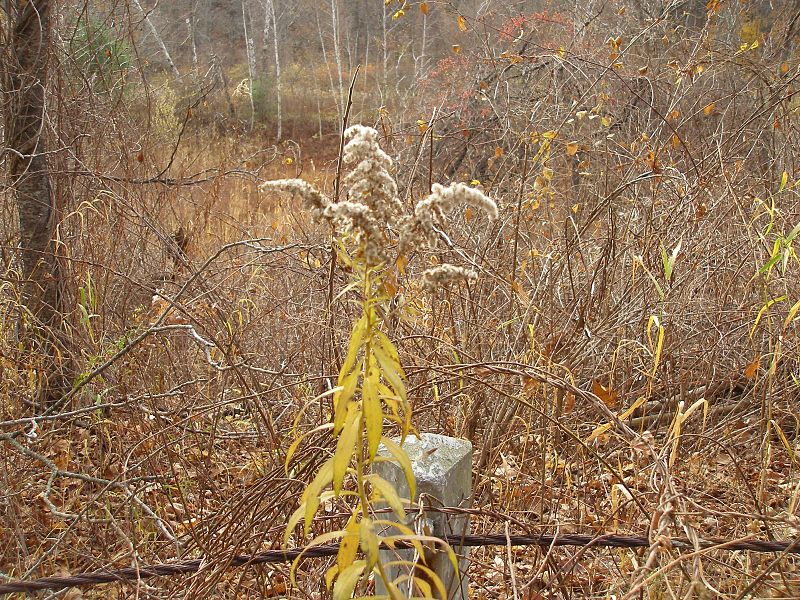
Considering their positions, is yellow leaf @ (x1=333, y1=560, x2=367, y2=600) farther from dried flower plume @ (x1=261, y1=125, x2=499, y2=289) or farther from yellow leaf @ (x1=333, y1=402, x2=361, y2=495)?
dried flower plume @ (x1=261, y1=125, x2=499, y2=289)

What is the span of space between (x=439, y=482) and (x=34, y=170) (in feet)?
11.9

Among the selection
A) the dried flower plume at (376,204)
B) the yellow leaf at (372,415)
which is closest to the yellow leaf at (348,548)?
the yellow leaf at (372,415)

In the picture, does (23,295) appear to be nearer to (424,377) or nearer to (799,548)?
(424,377)

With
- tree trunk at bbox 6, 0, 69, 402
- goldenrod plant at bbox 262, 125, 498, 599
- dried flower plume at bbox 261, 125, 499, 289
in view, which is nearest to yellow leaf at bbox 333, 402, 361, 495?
goldenrod plant at bbox 262, 125, 498, 599

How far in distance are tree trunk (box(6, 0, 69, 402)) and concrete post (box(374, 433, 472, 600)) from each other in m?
2.97

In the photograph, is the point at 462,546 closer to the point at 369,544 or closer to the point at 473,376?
the point at 369,544

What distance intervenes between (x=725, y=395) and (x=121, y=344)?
3234mm

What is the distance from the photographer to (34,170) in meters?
4.16

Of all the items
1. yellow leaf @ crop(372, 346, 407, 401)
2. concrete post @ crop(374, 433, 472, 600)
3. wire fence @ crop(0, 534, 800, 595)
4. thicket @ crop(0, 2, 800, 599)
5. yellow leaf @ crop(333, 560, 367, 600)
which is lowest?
thicket @ crop(0, 2, 800, 599)

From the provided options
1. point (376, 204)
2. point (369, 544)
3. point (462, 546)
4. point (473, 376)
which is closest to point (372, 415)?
point (369, 544)

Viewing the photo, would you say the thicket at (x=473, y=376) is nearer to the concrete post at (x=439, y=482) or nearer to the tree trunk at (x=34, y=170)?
the tree trunk at (x=34, y=170)

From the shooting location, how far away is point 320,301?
4.43m

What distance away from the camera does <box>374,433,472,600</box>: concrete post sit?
62.4 inches

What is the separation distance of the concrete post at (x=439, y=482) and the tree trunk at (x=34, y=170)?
2974mm
